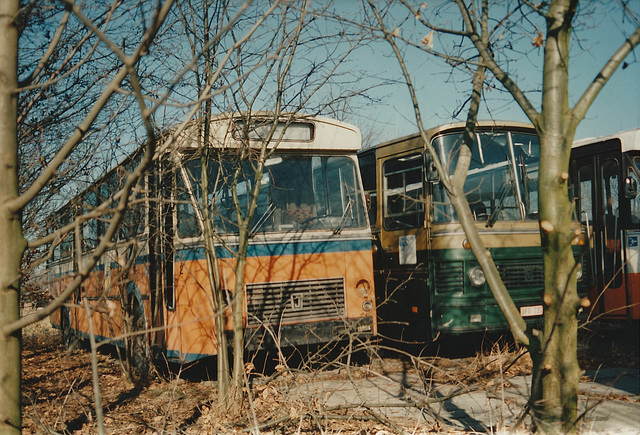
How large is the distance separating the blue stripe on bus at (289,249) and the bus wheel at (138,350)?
58.6 inches

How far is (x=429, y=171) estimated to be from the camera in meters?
8.22

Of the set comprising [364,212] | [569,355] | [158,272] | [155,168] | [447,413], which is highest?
[155,168]

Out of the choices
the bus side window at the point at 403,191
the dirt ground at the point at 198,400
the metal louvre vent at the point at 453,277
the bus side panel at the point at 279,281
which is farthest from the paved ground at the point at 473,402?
the bus side window at the point at 403,191

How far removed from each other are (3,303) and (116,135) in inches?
185

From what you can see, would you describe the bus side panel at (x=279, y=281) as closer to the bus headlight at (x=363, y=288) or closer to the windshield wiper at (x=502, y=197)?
the bus headlight at (x=363, y=288)

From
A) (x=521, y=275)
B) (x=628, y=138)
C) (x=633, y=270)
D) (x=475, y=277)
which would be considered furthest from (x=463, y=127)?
(x=633, y=270)

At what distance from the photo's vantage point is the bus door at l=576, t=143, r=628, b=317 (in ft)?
31.7

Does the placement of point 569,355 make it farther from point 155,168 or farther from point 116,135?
point 116,135

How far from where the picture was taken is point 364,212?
8336 mm

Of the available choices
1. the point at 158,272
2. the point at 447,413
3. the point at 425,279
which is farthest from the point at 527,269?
the point at 158,272

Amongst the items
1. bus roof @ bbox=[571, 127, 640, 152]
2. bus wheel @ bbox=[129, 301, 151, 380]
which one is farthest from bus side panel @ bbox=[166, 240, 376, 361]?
bus roof @ bbox=[571, 127, 640, 152]

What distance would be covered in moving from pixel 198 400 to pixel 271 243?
1991mm

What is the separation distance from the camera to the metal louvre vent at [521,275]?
8617 mm

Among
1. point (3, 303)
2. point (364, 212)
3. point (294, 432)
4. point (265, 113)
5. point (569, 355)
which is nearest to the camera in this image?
point (3, 303)
